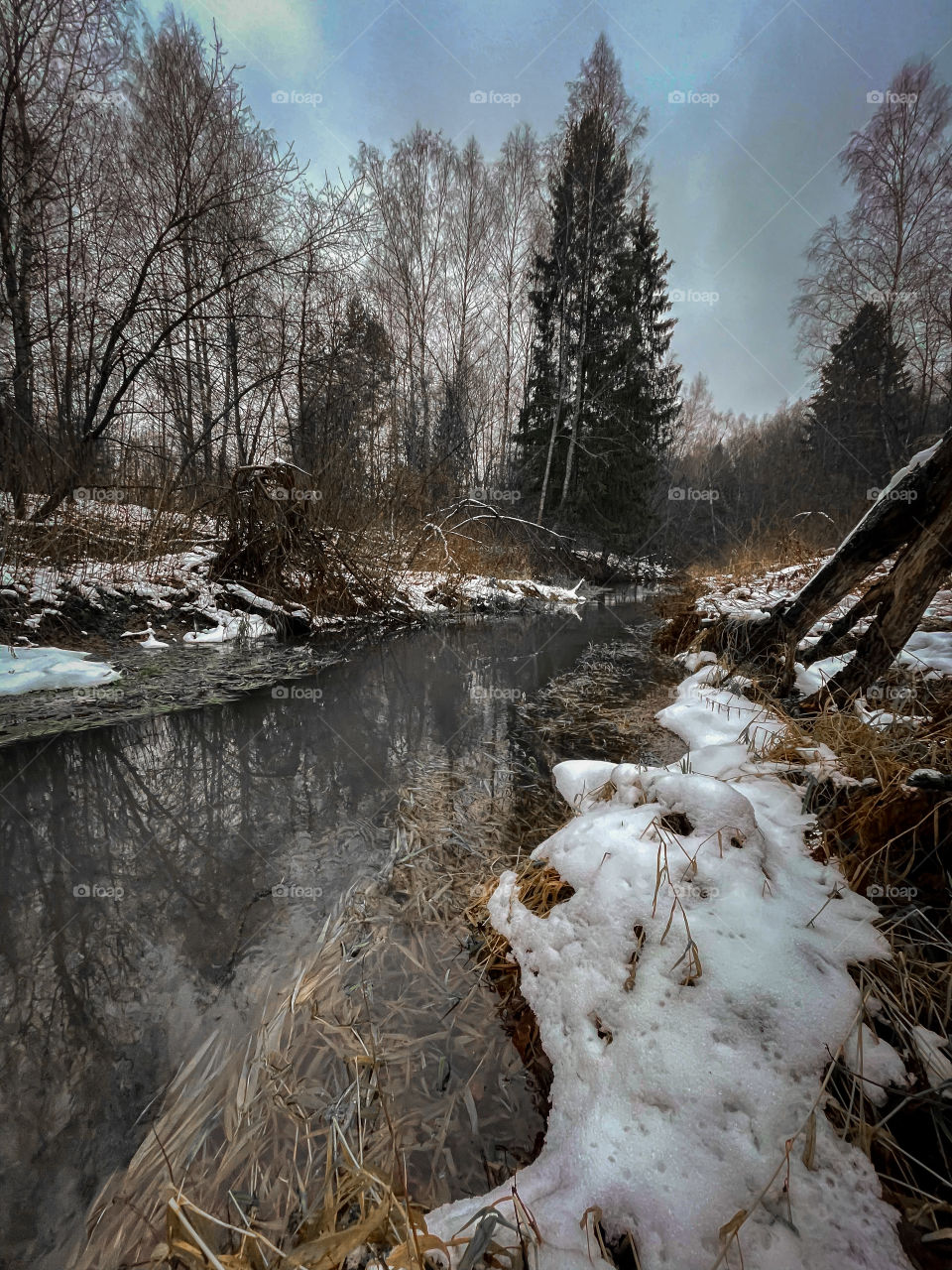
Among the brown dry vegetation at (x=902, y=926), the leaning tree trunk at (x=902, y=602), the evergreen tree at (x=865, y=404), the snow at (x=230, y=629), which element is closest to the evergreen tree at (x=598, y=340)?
the evergreen tree at (x=865, y=404)

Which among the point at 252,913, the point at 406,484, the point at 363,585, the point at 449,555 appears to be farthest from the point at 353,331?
the point at 252,913

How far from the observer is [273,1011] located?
4.33ft

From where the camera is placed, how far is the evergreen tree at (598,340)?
44.2 ft

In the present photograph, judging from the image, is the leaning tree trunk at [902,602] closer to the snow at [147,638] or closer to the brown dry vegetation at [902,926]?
the brown dry vegetation at [902,926]

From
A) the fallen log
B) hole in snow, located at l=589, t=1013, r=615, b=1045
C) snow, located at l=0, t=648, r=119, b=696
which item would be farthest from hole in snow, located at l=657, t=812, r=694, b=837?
snow, located at l=0, t=648, r=119, b=696

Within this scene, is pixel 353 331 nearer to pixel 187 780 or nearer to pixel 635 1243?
pixel 187 780

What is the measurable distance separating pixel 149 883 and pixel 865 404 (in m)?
24.3

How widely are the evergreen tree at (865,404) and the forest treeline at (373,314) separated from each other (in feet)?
0.38

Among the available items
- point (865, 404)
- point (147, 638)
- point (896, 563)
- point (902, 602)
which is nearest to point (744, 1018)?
point (902, 602)

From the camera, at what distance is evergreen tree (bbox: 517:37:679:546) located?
13.5 metres

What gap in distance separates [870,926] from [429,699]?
3302mm

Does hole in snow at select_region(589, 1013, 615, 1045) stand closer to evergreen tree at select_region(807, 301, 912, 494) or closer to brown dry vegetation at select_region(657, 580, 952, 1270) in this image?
brown dry vegetation at select_region(657, 580, 952, 1270)

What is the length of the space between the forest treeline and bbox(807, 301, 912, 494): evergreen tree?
4.5 inches

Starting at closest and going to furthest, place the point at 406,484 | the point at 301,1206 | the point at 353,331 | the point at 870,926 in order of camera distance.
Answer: the point at 301,1206 → the point at 870,926 → the point at 406,484 → the point at 353,331
